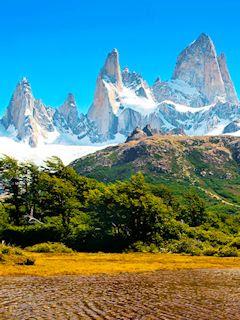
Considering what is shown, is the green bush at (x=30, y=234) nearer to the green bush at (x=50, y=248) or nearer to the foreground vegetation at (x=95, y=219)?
the foreground vegetation at (x=95, y=219)

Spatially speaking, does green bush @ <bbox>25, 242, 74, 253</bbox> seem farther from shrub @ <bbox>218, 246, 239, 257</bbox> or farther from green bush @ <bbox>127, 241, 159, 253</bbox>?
shrub @ <bbox>218, 246, 239, 257</bbox>

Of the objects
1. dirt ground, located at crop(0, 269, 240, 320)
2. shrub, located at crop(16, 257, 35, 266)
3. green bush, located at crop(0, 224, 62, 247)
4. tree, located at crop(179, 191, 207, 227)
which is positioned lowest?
dirt ground, located at crop(0, 269, 240, 320)

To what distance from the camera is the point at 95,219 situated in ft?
296

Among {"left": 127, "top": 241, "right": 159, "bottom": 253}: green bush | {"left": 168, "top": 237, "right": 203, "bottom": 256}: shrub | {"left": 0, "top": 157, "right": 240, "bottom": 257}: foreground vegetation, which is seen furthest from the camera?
{"left": 0, "top": 157, "right": 240, "bottom": 257}: foreground vegetation

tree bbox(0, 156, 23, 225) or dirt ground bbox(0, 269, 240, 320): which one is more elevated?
tree bbox(0, 156, 23, 225)

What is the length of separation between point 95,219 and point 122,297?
6096cm

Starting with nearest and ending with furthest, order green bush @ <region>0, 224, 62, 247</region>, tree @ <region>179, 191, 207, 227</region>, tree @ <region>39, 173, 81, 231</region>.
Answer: green bush @ <region>0, 224, 62, 247</region>, tree @ <region>39, 173, 81, 231</region>, tree @ <region>179, 191, 207, 227</region>

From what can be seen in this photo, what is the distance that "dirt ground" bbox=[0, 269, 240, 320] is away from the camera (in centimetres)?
2386

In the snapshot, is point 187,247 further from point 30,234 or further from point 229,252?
point 30,234

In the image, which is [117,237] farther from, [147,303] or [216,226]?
[147,303]

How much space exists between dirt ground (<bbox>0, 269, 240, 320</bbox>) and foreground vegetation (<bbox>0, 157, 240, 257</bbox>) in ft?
127

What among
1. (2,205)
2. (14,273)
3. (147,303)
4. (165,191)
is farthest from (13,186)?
(147,303)

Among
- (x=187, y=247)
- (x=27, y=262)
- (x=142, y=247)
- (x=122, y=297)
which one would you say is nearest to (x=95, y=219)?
(x=142, y=247)

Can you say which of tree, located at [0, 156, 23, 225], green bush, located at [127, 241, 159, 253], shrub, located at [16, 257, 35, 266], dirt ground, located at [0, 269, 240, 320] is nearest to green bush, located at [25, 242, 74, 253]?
green bush, located at [127, 241, 159, 253]
